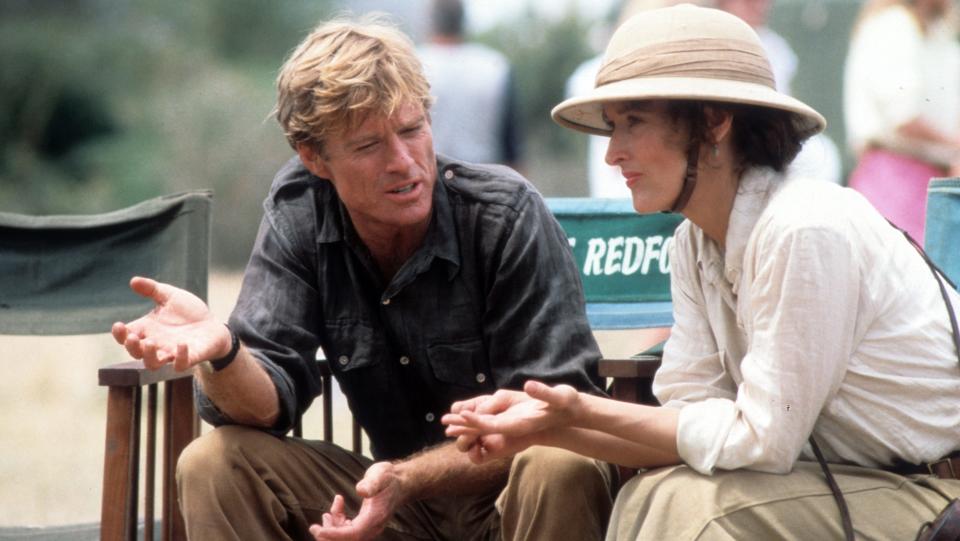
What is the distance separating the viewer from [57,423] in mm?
8211

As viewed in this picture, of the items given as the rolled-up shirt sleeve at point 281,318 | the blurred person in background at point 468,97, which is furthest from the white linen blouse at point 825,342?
the blurred person in background at point 468,97

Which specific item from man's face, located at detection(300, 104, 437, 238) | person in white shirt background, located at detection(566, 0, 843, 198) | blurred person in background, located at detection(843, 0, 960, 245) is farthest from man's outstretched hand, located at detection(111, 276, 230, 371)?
blurred person in background, located at detection(843, 0, 960, 245)

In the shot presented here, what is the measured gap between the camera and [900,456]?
2.97m

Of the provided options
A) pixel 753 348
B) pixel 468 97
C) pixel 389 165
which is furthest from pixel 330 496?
pixel 468 97

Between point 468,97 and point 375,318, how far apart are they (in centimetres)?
355

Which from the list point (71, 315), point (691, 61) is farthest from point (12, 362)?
point (691, 61)

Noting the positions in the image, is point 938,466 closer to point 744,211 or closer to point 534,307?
point 744,211

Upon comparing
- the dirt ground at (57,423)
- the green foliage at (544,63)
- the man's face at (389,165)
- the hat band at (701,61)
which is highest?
the hat band at (701,61)

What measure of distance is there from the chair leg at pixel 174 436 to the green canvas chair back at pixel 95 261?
45cm

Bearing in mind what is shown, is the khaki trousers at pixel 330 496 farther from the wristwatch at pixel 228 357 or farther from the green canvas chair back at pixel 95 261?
the green canvas chair back at pixel 95 261

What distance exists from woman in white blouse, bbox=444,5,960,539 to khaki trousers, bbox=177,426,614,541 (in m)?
0.18

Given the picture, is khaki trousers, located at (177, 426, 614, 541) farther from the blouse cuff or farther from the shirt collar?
the shirt collar

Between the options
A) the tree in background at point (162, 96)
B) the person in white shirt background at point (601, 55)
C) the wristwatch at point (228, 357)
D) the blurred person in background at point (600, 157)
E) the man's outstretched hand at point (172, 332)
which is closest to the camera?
the man's outstretched hand at point (172, 332)

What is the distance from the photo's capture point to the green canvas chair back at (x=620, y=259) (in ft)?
14.1
